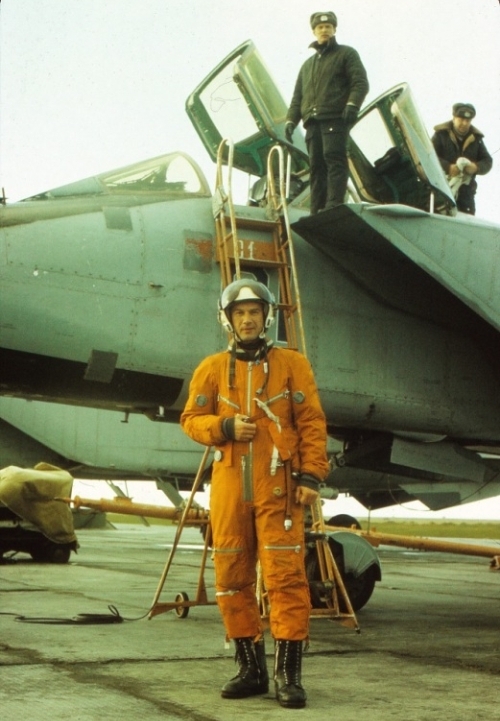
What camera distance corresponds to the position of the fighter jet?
6949mm

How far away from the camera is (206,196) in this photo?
8008 millimetres

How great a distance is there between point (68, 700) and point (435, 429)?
16.7 feet

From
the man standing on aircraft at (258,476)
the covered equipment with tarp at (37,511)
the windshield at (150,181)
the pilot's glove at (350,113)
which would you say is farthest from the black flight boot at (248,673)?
the pilot's glove at (350,113)

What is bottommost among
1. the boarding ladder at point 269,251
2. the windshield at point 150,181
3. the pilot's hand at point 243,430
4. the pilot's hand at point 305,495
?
the pilot's hand at point 305,495

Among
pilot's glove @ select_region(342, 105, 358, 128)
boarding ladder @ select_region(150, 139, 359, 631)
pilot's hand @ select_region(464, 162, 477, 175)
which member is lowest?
boarding ladder @ select_region(150, 139, 359, 631)

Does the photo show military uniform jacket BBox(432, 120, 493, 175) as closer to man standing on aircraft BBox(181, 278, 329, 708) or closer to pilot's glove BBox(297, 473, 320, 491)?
man standing on aircraft BBox(181, 278, 329, 708)

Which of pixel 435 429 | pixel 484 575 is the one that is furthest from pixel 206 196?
pixel 484 575

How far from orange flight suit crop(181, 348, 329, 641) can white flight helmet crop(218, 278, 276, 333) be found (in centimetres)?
19

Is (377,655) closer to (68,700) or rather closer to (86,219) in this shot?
(68,700)

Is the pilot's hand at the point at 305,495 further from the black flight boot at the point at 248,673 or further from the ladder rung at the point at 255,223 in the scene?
the ladder rung at the point at 255,223

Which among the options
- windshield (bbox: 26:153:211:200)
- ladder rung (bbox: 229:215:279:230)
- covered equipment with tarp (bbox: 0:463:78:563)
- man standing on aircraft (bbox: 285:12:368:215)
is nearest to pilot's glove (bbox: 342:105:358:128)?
man standing on aircraft (bbox: 285:12:368:215)

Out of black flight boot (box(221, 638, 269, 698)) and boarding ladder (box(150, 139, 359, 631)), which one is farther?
boarding ladder (box(150, 139, 359, 631))

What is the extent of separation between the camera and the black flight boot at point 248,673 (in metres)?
4.20

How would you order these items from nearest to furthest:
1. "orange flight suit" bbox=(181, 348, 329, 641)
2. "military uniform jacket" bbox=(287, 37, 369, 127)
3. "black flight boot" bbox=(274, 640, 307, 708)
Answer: "black flight boot" bbox=(274, 640, 307, 708)
"orange flight suit" bbox=(181, 348, 329, 641)
"military uniform jacket" bbox=(287, 37, 369, 127)
